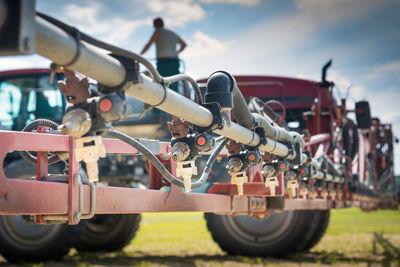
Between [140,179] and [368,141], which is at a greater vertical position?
[368,141]

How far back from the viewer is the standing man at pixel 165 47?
217 inches

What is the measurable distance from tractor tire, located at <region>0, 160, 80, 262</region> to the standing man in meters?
1.93

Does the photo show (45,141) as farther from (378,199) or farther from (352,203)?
(378,199)

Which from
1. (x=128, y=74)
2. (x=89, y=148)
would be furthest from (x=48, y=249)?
(x=128, y=74)

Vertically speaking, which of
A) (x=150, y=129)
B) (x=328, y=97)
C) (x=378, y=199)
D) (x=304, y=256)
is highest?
(x=328, y=97)

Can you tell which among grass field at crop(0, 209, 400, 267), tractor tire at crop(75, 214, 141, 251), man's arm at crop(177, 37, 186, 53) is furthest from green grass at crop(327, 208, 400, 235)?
man's arm at crop(177, 37, 186, 53)

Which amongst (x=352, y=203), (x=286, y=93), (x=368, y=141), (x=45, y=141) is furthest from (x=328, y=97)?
(x=45, y=141)

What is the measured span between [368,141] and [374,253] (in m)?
2.25

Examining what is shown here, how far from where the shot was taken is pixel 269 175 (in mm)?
3123

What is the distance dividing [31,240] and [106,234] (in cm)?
211

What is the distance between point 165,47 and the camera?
223 inches

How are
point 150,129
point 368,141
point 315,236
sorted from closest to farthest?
point 150,129 → point 315,236 → point 368,141

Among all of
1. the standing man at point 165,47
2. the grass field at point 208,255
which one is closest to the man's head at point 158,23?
the standing man at point 165,47

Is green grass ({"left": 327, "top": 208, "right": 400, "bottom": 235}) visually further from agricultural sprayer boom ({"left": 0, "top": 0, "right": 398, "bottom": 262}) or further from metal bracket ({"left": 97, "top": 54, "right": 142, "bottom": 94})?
metal bracket ({"left": 97, "top": 54, "right": 142, "bottom": 94})
